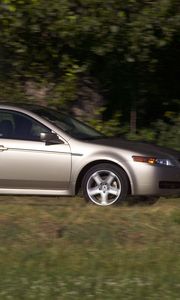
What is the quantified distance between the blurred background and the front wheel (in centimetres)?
294

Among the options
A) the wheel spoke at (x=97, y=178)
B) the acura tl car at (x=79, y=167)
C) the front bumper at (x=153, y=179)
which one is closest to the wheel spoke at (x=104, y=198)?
the acura tl car at (x=79, y=167)

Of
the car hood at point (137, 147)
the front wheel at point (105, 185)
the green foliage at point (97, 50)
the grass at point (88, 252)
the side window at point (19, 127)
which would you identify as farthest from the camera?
the green foliage at point (97, 50)

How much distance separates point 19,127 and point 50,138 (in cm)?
56

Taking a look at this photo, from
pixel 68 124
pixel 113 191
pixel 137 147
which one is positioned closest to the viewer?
pixel 113 191

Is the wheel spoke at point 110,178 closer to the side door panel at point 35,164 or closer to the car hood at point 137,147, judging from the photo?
the car hood at point 137,147

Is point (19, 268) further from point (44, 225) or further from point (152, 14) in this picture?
point (152, 14)

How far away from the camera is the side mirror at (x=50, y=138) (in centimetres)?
1013

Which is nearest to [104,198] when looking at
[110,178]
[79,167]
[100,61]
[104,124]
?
[110,178]

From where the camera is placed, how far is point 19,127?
10.5 m

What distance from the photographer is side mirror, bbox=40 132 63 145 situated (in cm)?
1013

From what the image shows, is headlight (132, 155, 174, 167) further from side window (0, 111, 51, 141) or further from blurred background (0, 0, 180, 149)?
blurred background (0, 0, 180, 149)

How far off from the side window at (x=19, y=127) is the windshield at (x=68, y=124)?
0.22 m

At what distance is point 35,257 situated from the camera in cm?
739

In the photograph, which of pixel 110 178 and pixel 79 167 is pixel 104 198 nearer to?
pixel 110 178
